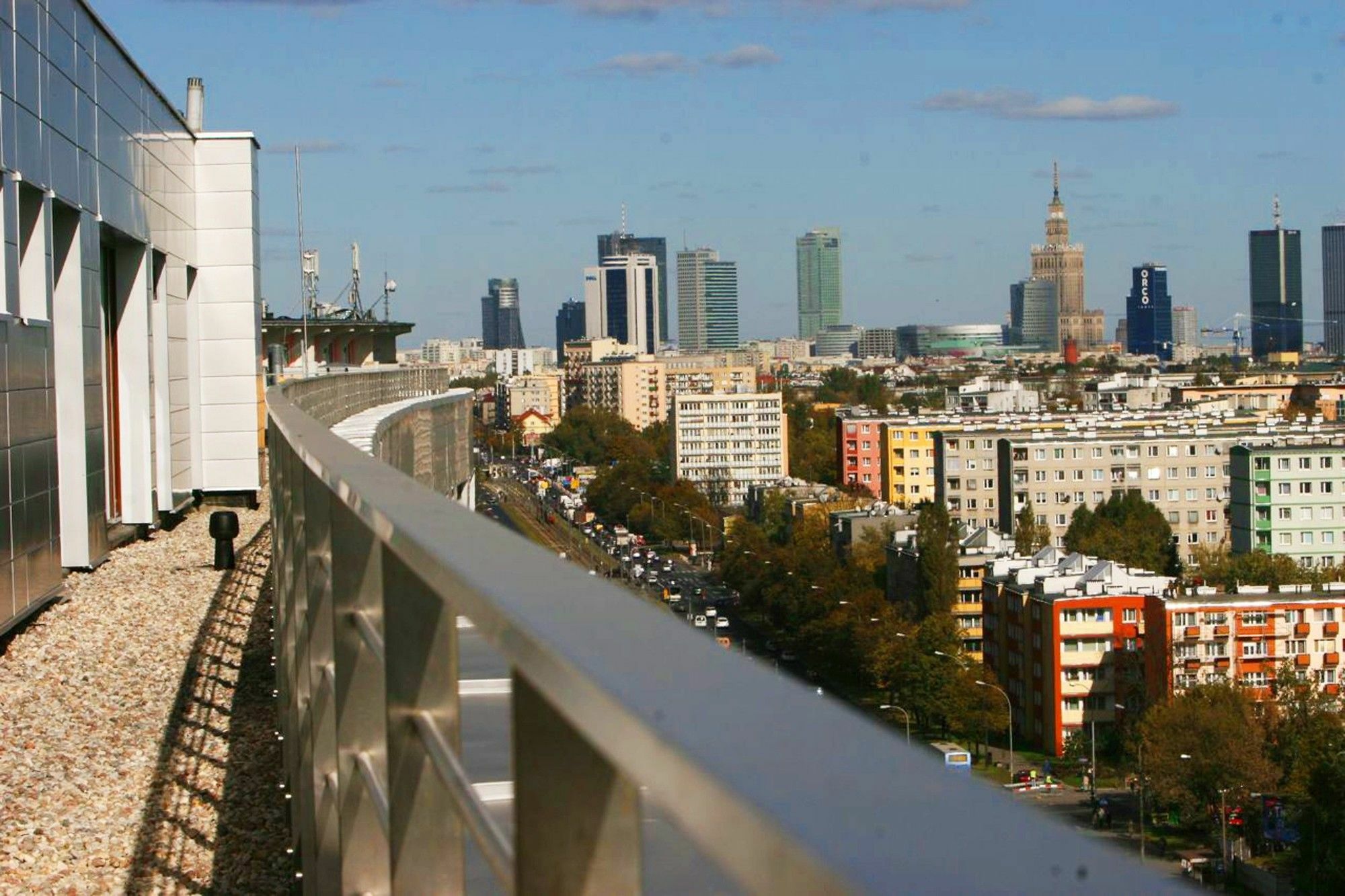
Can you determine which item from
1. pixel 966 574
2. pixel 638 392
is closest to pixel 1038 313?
pixel 638 392

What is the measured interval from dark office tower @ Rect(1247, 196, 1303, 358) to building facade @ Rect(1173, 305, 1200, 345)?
14.0m

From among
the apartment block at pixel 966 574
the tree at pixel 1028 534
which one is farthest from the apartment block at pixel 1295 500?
the apartment block at pixel 966 574

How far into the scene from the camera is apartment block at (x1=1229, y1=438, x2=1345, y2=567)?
3070 centimetres

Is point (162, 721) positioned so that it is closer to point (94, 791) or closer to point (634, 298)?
point (94, 791)

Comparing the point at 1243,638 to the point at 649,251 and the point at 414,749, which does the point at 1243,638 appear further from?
the point at 649,251

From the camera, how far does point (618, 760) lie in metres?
0.47

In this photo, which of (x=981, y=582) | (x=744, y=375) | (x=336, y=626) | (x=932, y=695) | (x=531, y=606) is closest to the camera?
(x=531, y=606)

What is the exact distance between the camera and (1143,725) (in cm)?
1739

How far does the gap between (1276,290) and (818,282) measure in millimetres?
58087

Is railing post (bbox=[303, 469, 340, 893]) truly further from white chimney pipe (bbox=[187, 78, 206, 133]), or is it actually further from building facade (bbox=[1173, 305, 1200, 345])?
building facade (bbox=[1173, 305, 1200, 345])

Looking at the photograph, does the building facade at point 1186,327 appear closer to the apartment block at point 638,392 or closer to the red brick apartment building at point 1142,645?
the apartment block at point 638,392

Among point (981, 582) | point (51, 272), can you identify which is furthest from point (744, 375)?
point (51, 272)

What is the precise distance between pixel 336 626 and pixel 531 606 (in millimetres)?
740

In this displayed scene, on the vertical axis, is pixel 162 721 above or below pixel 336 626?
below
